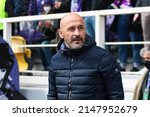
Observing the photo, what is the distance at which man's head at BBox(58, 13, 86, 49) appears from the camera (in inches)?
152

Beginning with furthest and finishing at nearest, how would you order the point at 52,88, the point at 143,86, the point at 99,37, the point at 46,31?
the point at 46,31
the point at 99,37
the point at 143,86
the point at 52,88

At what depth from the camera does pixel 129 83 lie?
6.32 metres

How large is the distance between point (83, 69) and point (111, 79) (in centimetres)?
23

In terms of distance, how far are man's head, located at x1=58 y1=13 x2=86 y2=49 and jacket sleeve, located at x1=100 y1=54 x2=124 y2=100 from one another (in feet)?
0.78

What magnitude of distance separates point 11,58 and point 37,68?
1.95 meters

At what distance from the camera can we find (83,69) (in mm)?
3871

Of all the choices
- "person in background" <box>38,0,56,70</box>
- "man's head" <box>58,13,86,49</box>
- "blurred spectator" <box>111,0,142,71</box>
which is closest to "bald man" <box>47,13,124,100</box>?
"man's head" <box>58,13,86,49</box>

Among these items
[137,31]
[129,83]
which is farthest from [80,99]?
[137,31]

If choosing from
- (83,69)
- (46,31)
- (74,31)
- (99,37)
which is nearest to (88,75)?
(83,69)

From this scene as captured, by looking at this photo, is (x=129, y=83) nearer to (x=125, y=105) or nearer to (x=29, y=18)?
(x=29, y=18)

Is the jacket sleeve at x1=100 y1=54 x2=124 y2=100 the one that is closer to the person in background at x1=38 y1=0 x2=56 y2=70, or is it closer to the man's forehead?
the man's forehead

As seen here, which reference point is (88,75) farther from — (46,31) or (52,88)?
(46,31)

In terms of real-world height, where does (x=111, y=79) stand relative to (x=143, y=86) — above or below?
above

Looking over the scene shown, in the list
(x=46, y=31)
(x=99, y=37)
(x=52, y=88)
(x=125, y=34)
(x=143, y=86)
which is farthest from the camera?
(x=46, y=31)
